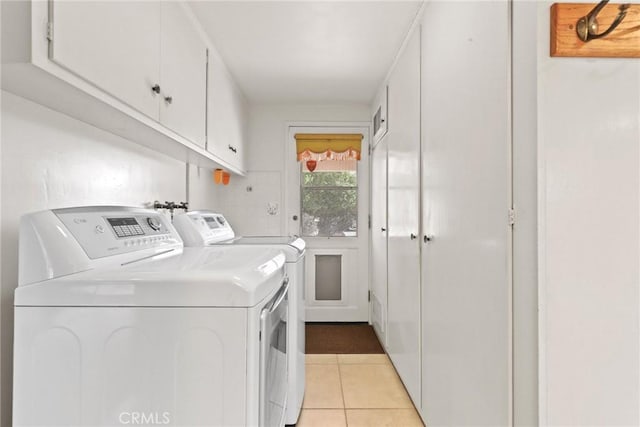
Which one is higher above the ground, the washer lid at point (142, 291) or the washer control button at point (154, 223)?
the washer control button at point (154, 223)

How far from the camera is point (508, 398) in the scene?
1107mm

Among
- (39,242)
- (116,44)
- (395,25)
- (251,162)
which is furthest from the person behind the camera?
(251,162)

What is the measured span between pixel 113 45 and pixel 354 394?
7.21 ft

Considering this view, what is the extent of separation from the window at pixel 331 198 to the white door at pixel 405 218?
1035mm

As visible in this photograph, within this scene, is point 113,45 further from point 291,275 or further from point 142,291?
point 291,275

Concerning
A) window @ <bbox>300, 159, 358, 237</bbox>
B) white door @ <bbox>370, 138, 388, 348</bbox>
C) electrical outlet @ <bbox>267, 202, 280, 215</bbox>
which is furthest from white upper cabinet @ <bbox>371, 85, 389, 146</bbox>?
electrical outlet @ <bbox>267, 202, 280, 215</bbox>

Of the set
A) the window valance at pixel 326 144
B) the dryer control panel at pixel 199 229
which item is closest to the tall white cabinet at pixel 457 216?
the dryer control panel at pixel 199 229

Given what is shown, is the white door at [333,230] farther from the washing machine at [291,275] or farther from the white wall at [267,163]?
the washing machine at [291,275]

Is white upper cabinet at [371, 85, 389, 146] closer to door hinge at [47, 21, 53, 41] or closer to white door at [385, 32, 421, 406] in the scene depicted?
white door at [385, 32, 421, 406]
